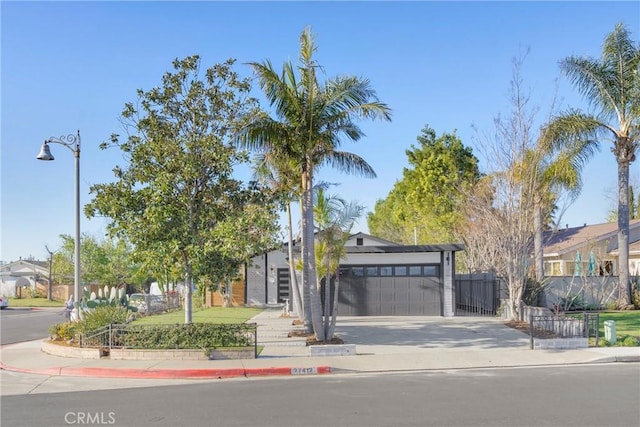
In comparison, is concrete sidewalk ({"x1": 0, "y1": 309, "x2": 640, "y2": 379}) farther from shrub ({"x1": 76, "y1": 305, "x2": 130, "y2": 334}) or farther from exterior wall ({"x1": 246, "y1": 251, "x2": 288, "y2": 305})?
exterior wall ({"x1": 246, "y1": 251, "x2": 288, "y2": 305})

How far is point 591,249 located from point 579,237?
801 centimetres

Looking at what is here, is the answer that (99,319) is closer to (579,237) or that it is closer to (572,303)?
(572,303)

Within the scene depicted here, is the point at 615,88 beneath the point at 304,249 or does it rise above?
above

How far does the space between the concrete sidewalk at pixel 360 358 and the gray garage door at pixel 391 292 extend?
6.21 metres

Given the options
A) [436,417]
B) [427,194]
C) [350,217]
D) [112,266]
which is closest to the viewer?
[436,417]

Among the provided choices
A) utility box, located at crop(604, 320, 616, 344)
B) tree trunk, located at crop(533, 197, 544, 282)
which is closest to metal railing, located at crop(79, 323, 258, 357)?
utility box, located at crop(604, 320, 616, 344)

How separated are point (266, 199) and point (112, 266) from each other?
42345mm

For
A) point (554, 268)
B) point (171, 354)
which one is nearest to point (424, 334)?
point (171, 354)

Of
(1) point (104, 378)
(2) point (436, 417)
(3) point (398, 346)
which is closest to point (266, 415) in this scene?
(2) point (436, 417)

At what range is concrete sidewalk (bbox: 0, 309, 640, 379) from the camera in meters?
13.3

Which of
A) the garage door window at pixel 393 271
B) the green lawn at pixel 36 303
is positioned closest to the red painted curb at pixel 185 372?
the garage door window at pixel 393 271

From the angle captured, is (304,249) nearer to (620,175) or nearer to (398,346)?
(398,346)

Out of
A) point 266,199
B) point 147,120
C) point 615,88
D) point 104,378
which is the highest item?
point 615,88

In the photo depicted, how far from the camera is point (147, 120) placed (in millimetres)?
16062
